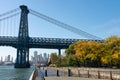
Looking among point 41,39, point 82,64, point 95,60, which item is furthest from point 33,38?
point 95,60

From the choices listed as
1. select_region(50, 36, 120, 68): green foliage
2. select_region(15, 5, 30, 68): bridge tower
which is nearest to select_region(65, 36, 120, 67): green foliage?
select_region(50, 36, 120, 68): green foliage

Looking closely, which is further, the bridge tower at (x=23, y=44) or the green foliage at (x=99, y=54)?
the bridge tower at (x=23, y=44)

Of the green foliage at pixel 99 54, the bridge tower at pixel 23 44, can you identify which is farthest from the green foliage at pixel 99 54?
the bridge tower at pixel 23 44

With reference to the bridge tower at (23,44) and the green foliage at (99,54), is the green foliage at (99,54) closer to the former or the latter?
the green foliage at (99,54)

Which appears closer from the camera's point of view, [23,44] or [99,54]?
[99,54]

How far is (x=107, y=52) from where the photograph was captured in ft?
321

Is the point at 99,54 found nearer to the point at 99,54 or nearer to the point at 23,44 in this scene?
the point at 99,54

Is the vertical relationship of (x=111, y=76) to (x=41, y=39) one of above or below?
below

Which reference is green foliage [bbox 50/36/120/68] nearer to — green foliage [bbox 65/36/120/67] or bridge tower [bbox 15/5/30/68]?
green foliage [bbox 65/36/120/67]

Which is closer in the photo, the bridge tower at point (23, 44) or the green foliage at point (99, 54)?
the green foliage at point (99, 54)

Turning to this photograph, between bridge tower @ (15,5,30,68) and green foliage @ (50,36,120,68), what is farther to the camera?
bridge tower @ (15,5,30,68)

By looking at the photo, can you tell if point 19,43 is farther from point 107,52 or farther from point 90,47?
point 107,52

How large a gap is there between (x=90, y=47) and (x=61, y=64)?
1414 inches

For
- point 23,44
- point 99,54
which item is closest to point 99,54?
point 99,54
